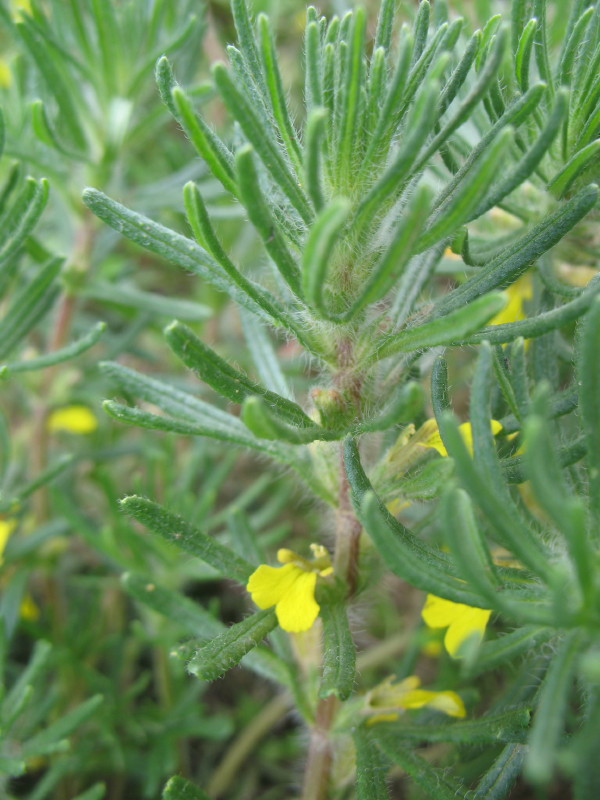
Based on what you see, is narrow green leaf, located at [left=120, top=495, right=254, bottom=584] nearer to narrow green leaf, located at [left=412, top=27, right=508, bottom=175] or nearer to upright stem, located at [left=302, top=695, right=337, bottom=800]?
upright stem, located at [left=302, top=695, right=337, bottom=800]

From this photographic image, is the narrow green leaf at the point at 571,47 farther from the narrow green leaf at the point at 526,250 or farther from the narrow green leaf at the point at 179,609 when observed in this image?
the narrow green leaf at the point at 179,609

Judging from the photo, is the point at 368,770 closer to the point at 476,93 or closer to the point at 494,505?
the point at 494,505

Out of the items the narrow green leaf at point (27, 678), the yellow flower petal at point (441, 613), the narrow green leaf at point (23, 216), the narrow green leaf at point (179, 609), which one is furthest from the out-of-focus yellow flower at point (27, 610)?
the yellow flower petal at point (441, 613)

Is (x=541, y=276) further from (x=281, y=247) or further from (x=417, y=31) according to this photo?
(x=281, y=247)

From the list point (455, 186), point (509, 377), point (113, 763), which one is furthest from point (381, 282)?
point (113, 763)

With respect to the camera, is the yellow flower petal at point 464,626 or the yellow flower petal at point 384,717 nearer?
the yellow flower petal at point 464,626

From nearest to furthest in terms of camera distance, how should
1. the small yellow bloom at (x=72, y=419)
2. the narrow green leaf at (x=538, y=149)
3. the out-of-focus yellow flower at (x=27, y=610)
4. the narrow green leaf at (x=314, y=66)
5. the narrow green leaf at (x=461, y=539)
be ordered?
the narrow green leaf at (x=461, y=539) → the narrow green leaf at (x=538, y=149) → the narrow green leaf at (x=314, y=66) → the out-of-focus yellow flower at (x=27, y=610) → the small yellow bloom at (x=72, y=419)

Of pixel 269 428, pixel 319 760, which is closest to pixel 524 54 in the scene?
pixel 269 428
